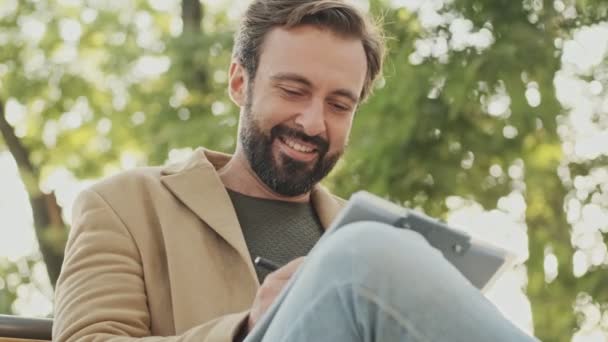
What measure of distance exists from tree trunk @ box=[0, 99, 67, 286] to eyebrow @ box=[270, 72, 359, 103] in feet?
16.6

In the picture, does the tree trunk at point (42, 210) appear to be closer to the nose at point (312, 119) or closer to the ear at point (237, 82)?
the ear at point (237, 82)

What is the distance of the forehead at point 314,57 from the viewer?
7.96 feet

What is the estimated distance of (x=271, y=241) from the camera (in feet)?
7.86

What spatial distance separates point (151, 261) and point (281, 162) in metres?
0.41

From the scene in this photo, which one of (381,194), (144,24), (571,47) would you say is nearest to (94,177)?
(144,24)

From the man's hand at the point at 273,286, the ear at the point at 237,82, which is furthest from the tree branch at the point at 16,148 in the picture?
the man's hand at the point at 273,286

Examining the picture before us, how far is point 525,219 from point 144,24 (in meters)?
3.57

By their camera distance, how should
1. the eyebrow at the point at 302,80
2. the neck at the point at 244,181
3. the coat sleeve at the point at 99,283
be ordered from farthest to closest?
the neck at the point at 244,181 → the eyebrow at the point at 302,80 → the coat sleeve at the point at 99,283

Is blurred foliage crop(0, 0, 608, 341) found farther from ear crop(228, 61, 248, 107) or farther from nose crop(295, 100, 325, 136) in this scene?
nose crop(295, 100, 325, 136)

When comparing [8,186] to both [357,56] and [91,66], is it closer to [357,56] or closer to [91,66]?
[91,66]

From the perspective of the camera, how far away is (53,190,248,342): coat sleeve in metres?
2.04

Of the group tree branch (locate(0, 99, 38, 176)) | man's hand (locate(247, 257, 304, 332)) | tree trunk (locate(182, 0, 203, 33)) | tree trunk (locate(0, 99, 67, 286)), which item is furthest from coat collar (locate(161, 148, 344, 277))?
tree branch (locate(0, 99, 38, 176))

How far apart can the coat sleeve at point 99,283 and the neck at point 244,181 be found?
377mm

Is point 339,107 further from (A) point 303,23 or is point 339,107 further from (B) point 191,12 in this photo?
(B) point 191,12
